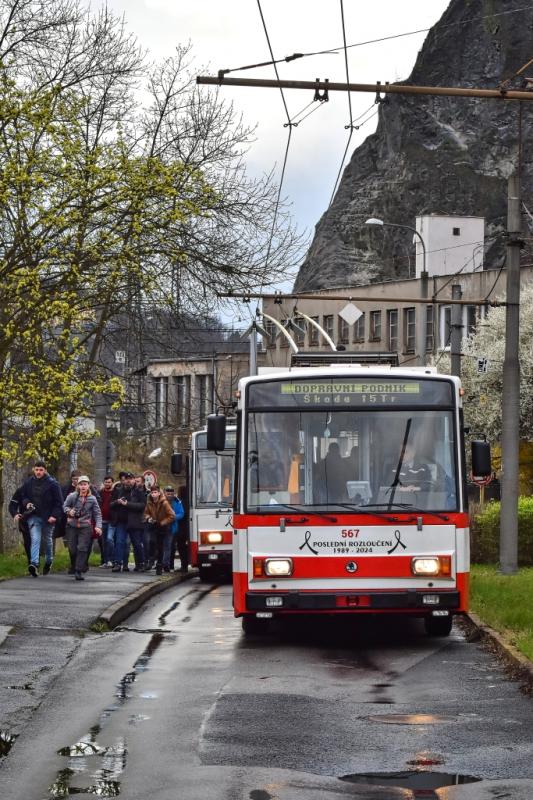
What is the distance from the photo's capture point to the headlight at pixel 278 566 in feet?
50.7

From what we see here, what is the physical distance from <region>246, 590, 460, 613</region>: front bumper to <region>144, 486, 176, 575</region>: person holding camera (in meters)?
13.8

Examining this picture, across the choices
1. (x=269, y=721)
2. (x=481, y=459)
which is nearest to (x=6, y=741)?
(x=269, y=721)

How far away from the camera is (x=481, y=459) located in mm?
16234

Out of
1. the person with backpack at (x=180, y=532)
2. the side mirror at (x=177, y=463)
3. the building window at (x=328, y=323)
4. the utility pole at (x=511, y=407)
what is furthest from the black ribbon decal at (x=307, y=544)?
the building window at (x=328, y=323)

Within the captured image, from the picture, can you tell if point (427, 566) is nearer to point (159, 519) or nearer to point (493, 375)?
point (159, 519)

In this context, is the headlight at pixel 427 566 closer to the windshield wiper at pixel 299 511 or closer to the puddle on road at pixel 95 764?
the windshield wiper at pixel 299 511

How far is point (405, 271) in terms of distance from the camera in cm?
11656

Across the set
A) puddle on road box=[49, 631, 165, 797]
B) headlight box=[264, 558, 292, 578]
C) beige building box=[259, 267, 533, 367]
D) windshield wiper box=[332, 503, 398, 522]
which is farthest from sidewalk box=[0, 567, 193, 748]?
beige building box=[259, 267, 533, 367]

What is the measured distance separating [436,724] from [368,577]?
5149mm

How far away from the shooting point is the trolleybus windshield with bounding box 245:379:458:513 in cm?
1570

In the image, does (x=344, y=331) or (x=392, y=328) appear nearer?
(x=392, y=328)

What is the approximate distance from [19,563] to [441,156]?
10022 cm

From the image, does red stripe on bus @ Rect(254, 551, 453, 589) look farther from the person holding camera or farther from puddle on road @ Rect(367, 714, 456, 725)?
the person holding camera

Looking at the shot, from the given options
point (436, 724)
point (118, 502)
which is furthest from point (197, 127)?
point (436, 724)
